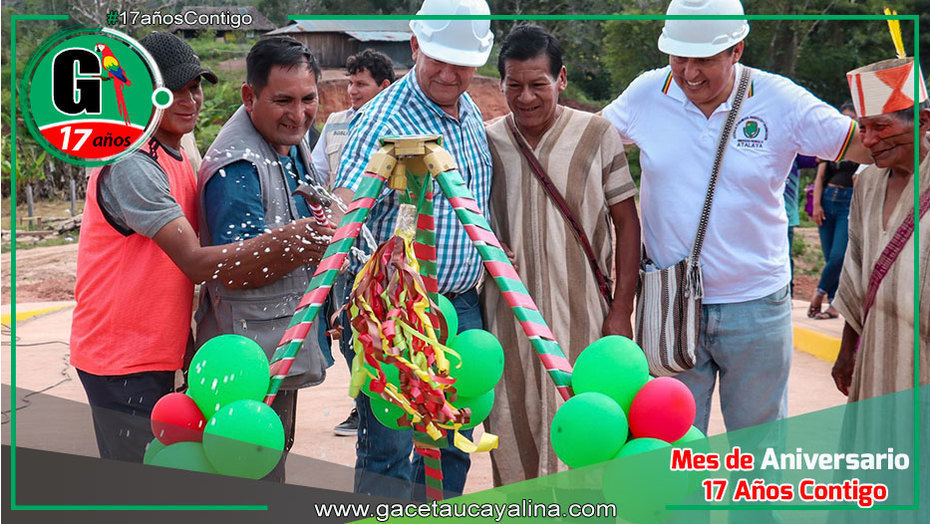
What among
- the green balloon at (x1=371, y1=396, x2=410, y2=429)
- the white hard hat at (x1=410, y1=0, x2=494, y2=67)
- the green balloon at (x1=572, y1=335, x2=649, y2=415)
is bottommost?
the green balloon at (x1=371, y1=396, x2=410, y2=429)

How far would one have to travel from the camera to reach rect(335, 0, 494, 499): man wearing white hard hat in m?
2.79

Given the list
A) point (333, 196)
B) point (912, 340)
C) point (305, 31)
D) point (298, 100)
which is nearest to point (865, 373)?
point (912, 340)

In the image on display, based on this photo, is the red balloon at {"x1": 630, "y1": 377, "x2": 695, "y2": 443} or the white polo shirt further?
the white polo shirt

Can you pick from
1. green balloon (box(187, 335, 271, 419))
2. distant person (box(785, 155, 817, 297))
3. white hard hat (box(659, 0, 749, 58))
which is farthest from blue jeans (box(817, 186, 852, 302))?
green balloon (box(187, 335, 271, 419))

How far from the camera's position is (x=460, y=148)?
9.49 ft

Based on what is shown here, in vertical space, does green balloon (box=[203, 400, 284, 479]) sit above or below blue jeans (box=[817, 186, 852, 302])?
above

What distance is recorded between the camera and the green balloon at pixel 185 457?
195 centimetres

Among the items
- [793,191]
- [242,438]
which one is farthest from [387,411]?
[793,191]

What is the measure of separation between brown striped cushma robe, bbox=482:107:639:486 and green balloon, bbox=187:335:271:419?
3.87 ft

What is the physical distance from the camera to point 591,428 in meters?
1.85

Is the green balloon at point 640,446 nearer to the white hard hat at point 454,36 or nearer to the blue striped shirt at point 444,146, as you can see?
the blue striped shirt at point 444,146

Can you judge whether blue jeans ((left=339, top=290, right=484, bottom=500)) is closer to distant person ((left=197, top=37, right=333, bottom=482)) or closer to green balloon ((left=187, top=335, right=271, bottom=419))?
distant person ((left=197, top=37, right=333, bottom=482))

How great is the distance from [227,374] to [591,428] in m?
0.73

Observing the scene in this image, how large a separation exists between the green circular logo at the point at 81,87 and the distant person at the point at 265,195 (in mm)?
337
